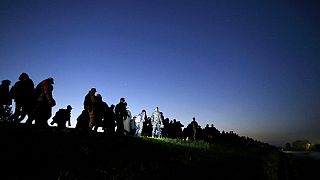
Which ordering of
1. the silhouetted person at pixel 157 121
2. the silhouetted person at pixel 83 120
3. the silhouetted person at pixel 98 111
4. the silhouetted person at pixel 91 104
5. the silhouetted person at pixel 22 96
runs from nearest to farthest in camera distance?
the silhouetted person at pixel 22 96, the silhouetted person at pixel 91 104, the silhouetted person at pixel 98 111, the silhouetted person at pixel 83 120, the silhouetted person at pixel 157 121

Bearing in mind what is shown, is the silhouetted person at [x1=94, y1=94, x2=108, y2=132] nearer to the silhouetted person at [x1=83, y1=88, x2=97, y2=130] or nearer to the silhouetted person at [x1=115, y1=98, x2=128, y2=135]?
the silhouetted person at [x1=83, y1=88, x2=97, y2=130]

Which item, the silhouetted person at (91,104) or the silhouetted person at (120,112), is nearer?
the silhouetted person at (91,104)

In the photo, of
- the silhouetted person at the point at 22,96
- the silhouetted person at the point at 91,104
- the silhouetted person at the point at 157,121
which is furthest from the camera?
the silhouetted person at the point at 157,121

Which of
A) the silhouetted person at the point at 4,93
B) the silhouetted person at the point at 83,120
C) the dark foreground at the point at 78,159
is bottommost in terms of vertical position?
the dark foreground at the point at 78,159

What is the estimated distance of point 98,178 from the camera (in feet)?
30.5

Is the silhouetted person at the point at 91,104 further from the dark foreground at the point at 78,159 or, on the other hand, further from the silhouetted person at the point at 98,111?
the dark foreground at the point at 78,159

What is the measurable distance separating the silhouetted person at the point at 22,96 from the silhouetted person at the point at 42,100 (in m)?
0.28

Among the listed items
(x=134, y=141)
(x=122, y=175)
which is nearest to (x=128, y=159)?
(x=122, y=175)

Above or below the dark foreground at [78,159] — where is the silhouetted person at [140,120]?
above

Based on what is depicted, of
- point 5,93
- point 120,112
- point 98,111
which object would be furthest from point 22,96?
point 120,112

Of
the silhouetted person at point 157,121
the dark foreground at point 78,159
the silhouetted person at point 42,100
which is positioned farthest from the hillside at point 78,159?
the silhouetted person at point 157,121

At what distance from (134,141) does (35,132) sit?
6.12 metres

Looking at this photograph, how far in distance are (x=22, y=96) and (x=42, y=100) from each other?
0.84 m

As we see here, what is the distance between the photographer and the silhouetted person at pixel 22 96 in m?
13.5
